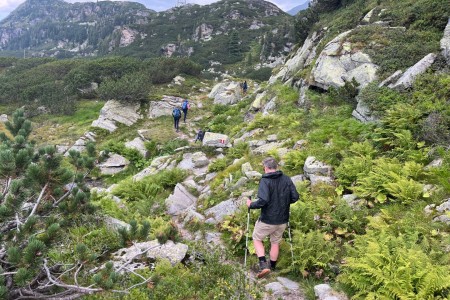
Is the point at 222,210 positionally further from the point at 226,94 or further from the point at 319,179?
the point at 226,94

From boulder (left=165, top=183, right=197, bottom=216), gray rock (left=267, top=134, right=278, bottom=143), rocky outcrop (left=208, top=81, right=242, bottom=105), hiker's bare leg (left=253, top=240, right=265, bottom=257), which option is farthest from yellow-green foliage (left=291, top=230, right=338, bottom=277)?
rocky outcrop (left=208, top=81, right=242, bottom=105)

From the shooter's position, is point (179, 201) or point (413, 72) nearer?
point (179, 201)

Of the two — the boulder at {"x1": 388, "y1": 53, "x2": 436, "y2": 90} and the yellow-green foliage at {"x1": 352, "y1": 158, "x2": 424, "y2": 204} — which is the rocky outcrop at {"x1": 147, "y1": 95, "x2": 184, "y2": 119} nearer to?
the boulder at {"x1": 388, "y1": 53, "x2": 436, "y2": 90}

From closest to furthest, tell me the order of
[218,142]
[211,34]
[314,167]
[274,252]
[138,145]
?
[274,252]
[314,167]
[218,142]
[138,145]
[211,34]

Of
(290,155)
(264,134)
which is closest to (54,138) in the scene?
(264,134)

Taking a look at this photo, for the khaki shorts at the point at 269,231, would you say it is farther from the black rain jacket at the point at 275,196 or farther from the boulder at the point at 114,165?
the boulder at the point at 114,165

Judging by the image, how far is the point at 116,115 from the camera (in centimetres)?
2472

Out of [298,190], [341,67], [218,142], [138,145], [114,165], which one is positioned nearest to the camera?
[298,190]

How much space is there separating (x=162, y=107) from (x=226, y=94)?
693 centimetres

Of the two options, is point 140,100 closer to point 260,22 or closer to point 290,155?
point 290,155

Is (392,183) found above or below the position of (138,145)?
above

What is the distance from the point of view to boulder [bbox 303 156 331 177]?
29.7ft

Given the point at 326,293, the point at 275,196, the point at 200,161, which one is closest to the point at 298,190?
the point at 275,196

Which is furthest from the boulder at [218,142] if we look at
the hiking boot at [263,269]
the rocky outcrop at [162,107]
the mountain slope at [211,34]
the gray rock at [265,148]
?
the mountain slope at [211,34]
